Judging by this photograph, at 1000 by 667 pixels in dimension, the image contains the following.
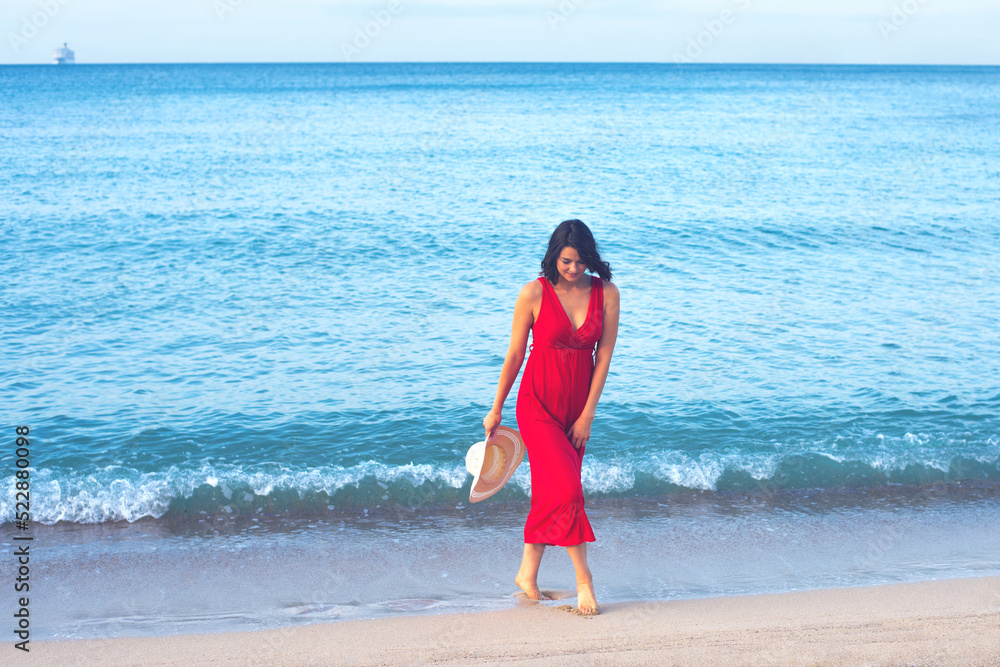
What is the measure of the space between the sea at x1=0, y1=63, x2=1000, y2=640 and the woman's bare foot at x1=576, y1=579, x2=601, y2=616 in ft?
1.16

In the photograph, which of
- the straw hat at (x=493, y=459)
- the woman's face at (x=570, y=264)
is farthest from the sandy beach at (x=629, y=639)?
the woman's face at (x=570, y=264)

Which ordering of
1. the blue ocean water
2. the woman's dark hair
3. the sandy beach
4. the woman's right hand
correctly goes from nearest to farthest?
the sandy beach, the woman's dark hair, the woman's right hand, the blue ocean water

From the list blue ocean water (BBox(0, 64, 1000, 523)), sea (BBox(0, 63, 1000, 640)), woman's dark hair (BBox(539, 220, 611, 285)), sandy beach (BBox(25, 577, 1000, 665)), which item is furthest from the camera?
blue ocean water (BBox(0, 64, 1000, 523))

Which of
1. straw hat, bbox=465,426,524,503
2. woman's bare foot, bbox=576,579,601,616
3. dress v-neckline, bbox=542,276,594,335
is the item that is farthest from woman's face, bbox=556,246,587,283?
woman's bare foot, bbox=576,579,601,616

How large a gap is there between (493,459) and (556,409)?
44 cm

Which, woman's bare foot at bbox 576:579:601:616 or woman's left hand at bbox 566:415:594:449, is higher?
woman's left hand at bbox 566:415:594:449

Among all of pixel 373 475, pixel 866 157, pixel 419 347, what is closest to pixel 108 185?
pixel 419 347

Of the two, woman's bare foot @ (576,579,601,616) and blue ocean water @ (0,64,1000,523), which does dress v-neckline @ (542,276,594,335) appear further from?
blue ocean water @ (0,64,1000,523)

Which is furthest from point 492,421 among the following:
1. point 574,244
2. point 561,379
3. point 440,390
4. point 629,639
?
point 440,390

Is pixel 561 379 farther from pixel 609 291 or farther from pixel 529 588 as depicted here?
pixel 529 588

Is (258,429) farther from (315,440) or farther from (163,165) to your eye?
(163,165)

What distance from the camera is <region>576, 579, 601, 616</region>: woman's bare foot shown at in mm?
3834

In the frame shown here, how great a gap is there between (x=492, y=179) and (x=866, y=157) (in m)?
12.5

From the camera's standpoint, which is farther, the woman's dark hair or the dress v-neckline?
the dress v-neckline
